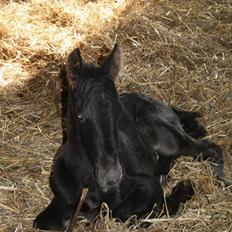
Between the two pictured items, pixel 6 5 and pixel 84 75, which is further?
pixel 6 5

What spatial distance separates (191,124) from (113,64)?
5.20 feet

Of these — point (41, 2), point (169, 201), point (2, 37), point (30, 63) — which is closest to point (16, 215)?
point (169, 201)

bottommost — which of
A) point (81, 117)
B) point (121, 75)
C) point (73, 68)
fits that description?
point (121, 75)

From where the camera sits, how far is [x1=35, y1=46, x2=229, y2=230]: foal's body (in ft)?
11.9

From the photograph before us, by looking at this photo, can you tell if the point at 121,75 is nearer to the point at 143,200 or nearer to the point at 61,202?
the point at 143,200

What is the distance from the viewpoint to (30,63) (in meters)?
6.61

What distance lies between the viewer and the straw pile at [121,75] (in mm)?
4484

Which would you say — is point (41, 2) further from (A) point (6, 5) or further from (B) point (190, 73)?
(B) point (190, 73)

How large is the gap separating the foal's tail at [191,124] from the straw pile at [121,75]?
0.33 ft

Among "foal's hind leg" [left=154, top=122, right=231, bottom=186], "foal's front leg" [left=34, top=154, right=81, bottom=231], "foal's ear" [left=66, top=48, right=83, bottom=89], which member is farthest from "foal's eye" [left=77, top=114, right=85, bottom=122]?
"foal's hind leg" [left=154, top=122, right=231, bottom=186]

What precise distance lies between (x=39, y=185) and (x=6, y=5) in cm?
403

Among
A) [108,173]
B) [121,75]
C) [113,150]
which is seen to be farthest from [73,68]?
[121,75]

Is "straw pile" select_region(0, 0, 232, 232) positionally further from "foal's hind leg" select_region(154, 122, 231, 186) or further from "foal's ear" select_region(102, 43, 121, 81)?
"foal's ear" select_region(102, 43, 121, 81)

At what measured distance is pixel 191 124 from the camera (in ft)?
17.5
